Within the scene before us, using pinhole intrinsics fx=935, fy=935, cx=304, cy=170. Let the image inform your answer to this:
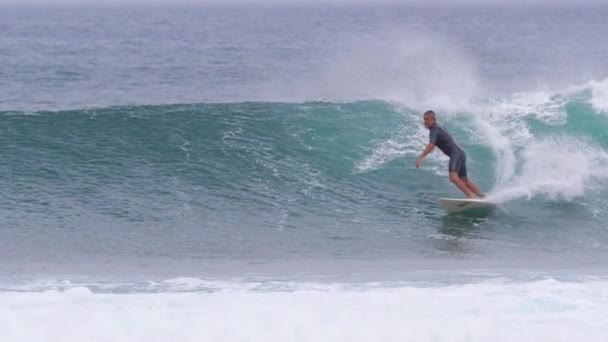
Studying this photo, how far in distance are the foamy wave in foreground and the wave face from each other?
2.20 metres

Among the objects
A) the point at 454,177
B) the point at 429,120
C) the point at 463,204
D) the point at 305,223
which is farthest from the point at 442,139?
the point at 305,223

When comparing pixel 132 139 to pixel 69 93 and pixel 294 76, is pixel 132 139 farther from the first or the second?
pixel 294 76

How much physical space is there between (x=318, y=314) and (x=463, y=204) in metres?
5.03

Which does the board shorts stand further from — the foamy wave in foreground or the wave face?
the foamy wave in foreground

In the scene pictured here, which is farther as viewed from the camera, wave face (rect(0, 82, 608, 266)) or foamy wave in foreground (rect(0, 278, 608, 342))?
wave face (rect(0, 82, 608, 266))

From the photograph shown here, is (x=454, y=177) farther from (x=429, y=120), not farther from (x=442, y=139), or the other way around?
(x=429, y=120)

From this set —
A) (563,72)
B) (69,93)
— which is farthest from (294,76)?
(563,72)

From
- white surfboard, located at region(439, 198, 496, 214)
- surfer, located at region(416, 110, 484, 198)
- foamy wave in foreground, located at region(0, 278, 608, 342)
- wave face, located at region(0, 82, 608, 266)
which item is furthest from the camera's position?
surfer, located at region(416, 110, 484, 198)

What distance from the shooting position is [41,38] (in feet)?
178

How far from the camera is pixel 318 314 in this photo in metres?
7.99

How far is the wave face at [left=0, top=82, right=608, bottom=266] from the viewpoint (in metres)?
11.5

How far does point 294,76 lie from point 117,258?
22.5 m

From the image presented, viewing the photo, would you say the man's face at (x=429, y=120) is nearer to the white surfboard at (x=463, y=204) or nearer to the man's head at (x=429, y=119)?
the man's head at (x=429, y=119)

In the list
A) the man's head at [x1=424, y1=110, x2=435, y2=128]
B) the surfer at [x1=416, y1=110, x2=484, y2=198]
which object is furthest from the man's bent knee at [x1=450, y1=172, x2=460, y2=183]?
the man's head at [x1=424, y1=110, x2=435, y2=128]
